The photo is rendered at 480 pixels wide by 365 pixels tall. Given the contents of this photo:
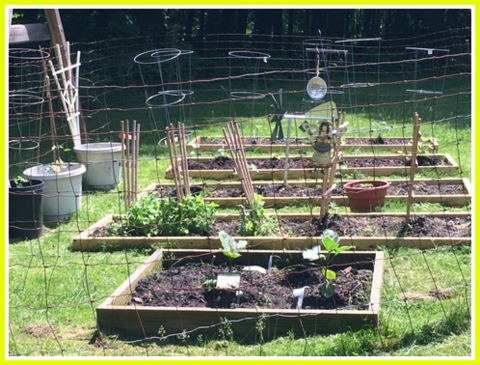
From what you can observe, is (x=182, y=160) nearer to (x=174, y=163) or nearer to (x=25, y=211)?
(x=174, y=163)

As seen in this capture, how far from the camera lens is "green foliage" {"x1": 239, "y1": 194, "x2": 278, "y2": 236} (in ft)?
20.2

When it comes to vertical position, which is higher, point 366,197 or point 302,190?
point 366,197

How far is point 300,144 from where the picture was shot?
31.8ft

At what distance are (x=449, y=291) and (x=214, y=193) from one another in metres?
3.33

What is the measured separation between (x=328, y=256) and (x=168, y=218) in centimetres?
188

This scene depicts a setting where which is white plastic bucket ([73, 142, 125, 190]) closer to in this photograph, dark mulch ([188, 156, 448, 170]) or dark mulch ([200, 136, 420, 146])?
dark mulch ([188, 156, 448, 170])

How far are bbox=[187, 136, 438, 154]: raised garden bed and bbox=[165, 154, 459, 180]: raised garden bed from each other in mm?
299

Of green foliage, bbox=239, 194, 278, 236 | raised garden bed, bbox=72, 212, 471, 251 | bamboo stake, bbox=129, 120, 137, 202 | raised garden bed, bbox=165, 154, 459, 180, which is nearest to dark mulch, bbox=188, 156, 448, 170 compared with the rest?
raised garden bed, bbox=165, 154, 459, 180

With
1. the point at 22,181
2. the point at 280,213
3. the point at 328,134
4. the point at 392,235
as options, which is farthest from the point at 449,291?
the point at 22,181

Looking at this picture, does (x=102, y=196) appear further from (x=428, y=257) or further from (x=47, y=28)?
(x=428, y=257)

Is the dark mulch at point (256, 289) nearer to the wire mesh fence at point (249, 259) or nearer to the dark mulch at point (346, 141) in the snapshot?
the wire mesh fence at point (249, 259)

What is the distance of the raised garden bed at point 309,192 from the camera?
7152mm

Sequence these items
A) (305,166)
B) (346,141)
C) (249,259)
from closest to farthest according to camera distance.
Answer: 1. (249,259)
2. (305,166)
3. (346,141)

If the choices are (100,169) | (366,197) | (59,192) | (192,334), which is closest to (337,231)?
(366,197)
